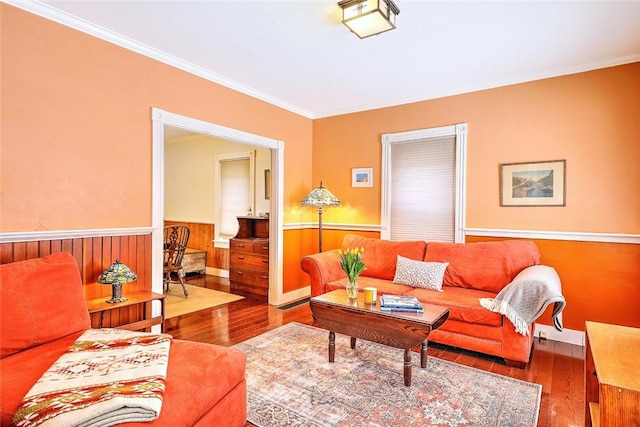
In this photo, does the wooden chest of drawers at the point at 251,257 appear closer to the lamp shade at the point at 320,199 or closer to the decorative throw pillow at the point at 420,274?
the lamp shade at the point at 320,199

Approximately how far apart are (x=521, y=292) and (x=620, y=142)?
5.68ft

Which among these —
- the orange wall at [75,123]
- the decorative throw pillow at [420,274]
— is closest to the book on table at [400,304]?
the decorative throw pillow at [420,274]

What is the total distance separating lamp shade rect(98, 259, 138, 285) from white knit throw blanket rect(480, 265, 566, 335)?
285 cm

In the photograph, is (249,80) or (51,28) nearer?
(51,28)

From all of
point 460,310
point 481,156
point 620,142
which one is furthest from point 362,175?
point 620,142

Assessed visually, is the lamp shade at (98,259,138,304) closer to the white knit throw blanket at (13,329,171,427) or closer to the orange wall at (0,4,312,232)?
the orange wall at (0,4,312,232)

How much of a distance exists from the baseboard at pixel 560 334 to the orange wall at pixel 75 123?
387cm

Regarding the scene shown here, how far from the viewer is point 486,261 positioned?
323cm

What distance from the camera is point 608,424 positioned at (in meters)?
0.92

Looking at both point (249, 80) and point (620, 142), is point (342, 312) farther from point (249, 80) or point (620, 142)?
point (620, 142)

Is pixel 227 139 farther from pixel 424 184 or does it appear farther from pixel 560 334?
pixel 560 334

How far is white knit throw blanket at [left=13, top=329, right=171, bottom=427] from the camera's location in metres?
1.17

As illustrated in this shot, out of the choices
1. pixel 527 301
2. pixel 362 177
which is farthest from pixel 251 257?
pixel 527 301

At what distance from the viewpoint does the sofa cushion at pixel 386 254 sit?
12.0ft
